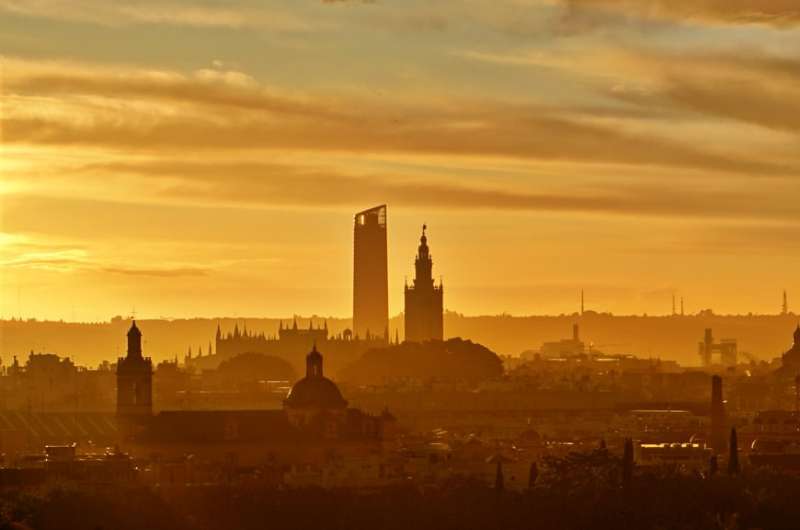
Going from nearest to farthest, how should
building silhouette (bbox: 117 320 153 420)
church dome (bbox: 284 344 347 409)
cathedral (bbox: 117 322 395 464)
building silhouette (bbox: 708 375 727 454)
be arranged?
cathedral (bbox: 117 322 395 464) → church dome (bbox: 284 344 347 409) → building silhouette (bbox: 708 375 727 454) → building silhouette (bbox: 117 320 153 420)

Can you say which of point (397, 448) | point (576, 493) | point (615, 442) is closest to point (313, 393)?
point (397, 448)

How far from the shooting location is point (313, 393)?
162 meters

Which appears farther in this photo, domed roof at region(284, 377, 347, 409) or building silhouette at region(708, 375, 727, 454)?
building silhouette at region(708, 375, 727, 454)

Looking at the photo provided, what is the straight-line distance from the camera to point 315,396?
161375mm

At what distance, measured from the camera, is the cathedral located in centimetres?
15075

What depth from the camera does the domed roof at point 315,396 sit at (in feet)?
527

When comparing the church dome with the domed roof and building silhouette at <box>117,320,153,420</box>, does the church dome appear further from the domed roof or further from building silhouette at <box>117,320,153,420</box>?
building silhouette at <box>117,320,153,420</box>

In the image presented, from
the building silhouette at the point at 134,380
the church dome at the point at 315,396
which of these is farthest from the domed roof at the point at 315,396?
the building silhouette at the point at 134,380

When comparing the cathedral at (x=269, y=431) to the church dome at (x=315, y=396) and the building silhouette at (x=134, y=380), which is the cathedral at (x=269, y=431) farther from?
the building silhouette at (x=134, y=380)

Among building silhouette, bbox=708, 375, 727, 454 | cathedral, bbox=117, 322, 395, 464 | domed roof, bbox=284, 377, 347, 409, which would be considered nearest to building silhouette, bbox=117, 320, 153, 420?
cathedral, bbox=117, 322, 395, 464

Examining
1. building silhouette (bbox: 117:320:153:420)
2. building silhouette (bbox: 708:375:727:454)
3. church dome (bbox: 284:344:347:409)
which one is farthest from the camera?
building silhouette (bbox: 117:320:153:420)

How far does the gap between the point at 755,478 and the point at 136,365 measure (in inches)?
2330

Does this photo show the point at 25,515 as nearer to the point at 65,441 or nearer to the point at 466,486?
the point at 466,486

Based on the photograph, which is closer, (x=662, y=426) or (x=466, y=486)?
(x=466, y=486)
